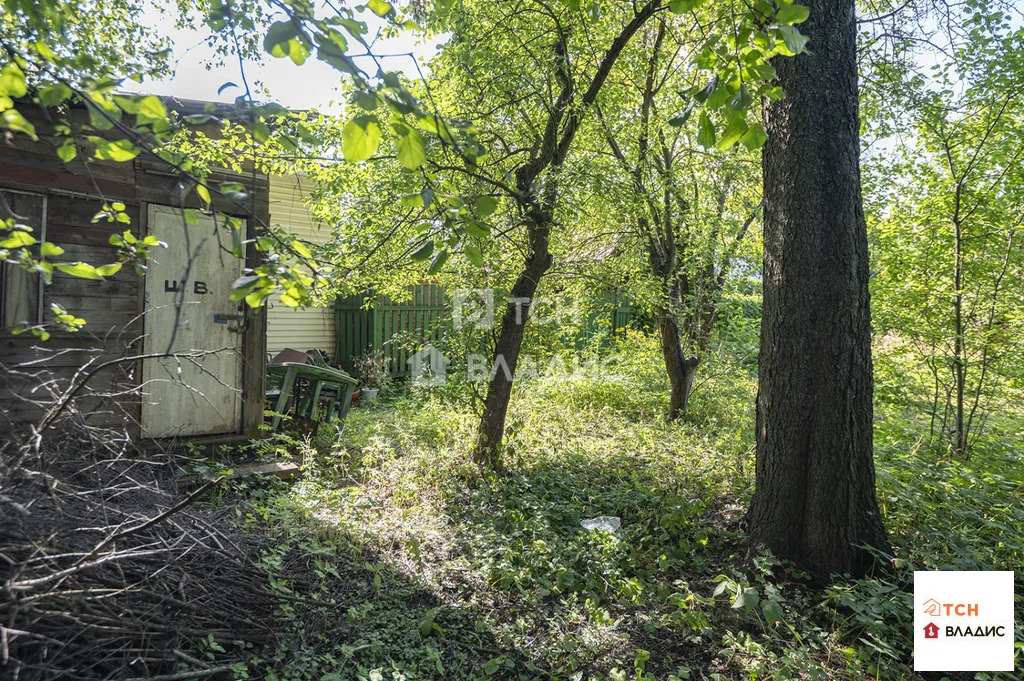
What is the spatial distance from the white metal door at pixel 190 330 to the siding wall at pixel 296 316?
4.77 metres

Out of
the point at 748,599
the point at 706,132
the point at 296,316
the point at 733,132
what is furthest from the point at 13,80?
the point at 296,316

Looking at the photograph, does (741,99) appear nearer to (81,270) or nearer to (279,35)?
(279,35)

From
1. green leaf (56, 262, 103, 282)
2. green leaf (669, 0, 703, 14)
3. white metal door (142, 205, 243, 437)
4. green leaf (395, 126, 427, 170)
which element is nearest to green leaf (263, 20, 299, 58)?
green leaf (395, 126, 427, 170)

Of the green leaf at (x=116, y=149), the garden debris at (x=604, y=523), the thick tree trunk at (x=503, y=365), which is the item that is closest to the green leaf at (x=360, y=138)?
the green leaf at (x=116, y=149)

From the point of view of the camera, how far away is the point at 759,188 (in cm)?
779

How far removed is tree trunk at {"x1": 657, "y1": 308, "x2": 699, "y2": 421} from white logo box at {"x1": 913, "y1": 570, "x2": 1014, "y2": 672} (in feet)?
13.9

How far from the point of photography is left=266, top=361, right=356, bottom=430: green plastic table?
5996mm

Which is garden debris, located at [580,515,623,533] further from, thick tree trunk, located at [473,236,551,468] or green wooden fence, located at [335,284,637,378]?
green wooden fence, located at [335,284,637,378]

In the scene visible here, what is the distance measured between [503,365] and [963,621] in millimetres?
3689

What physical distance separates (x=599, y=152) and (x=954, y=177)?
3.02 meters

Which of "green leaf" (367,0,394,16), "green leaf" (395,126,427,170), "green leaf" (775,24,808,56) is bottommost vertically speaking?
"green leaf" (395,126,427,170)

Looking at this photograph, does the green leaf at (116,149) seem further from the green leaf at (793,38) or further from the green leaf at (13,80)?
the green leaf at (793,38)

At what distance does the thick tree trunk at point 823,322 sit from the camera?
3.27m

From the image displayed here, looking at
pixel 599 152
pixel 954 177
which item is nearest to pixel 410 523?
pixel 599 152
